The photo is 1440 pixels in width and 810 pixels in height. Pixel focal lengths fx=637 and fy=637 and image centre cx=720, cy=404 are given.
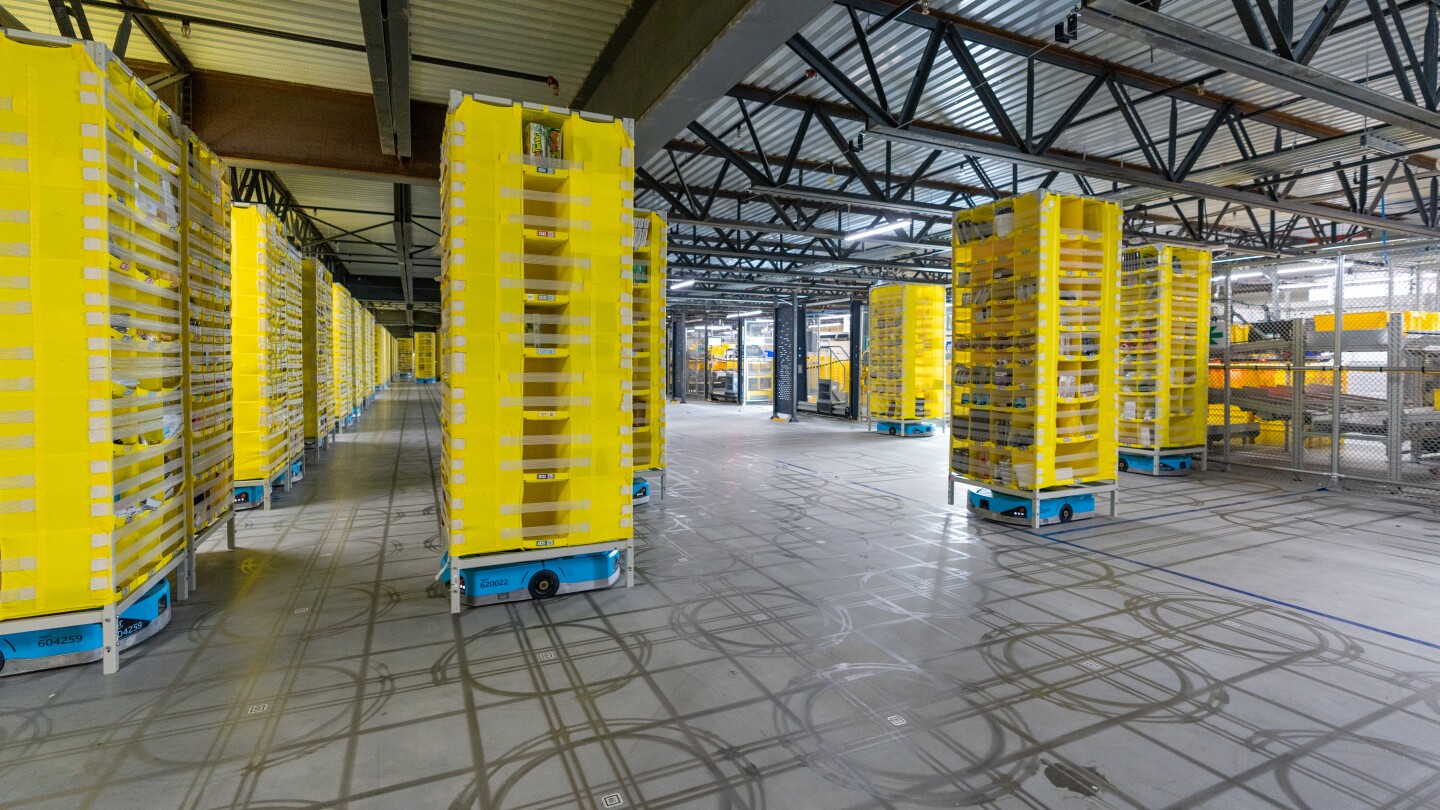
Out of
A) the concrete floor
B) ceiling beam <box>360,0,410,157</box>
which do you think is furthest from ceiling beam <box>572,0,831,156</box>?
the concrete floor

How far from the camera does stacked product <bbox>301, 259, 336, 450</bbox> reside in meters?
12.0

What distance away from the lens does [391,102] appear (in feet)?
21.7

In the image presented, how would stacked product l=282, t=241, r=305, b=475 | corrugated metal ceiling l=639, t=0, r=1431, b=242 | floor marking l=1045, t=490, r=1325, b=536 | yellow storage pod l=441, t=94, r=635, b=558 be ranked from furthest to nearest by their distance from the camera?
stacked product l=282, t=241, r=305, b=475 → floor marking l=1045, t=490, r=1325, b=536 → corrugated metal ceiling l=639, t=0, r=1431, b=242 → yellow storage pod l=441, t=94, r=635, b=558

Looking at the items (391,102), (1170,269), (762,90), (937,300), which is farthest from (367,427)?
(1170,269)

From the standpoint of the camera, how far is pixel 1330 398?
11.6 meters

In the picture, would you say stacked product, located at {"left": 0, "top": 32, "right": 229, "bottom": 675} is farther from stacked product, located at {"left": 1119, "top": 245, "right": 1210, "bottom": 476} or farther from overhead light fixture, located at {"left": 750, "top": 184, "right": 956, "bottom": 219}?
stacked product, located at {"left": 1119, "top": 245, "right": 1210, "bottom": 476}

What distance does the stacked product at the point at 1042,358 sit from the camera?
7.58 metres

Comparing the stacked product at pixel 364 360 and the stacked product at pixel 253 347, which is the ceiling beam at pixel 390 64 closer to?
the stacked product at pixel 253 347

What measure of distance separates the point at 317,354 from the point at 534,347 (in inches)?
387

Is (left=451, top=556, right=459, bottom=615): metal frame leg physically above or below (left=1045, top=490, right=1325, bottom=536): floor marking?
above

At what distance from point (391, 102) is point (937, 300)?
1554 cm

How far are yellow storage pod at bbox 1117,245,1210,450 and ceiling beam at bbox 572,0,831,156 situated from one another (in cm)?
923

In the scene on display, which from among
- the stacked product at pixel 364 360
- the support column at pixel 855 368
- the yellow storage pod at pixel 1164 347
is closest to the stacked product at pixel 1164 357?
the yellow storage pod at pixel 1164 347

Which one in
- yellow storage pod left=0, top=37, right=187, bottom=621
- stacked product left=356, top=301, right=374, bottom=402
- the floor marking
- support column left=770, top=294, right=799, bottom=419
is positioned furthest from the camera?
support column left=770, top=294, right=799, bottom=419
